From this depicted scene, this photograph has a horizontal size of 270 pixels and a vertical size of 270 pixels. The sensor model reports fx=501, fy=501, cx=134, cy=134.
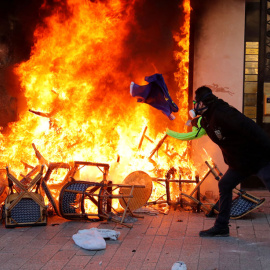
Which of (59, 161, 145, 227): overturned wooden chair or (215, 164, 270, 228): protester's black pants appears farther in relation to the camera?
(59, 161, 145, 227): overturned wooden chair

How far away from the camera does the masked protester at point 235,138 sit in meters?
6.65

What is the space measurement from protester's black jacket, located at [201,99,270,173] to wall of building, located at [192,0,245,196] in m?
2.81

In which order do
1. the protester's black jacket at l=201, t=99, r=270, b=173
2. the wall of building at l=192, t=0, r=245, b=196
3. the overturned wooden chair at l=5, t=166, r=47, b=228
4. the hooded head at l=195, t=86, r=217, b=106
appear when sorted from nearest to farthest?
the protester's black jacket at l=201, t=99, r=270, b=173
the hooded head at l=195, t=86, r=217, b=106
the overturned wooden chair at l=5, t=166, r=47, b=228
the wall of building at l=192, t=0, r=245, b=196

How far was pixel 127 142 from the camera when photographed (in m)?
9.84

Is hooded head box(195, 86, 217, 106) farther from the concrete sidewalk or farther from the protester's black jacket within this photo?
the concrete sidewalk

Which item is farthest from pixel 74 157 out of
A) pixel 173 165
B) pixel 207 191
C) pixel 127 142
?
pixel 207 191

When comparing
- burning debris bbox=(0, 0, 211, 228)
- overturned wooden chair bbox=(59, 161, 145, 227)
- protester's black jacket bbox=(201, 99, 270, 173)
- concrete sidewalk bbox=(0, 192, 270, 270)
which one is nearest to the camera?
concrete sidewalk bbox=(0, 192, 270, 270)

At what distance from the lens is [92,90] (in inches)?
390

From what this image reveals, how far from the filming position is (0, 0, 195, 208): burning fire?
9.74 m

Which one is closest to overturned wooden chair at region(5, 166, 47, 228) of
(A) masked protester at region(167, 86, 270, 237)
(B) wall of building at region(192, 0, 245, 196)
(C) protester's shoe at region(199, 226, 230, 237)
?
(C) protester's shoe at region(199, 226, 230, 237)

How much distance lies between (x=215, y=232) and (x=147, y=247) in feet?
3.51

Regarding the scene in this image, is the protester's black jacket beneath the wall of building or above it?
beneath

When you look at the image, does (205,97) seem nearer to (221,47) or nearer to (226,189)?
(226,189)

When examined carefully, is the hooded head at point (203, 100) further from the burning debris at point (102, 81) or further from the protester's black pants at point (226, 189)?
the burning debris at point (102, 81)
